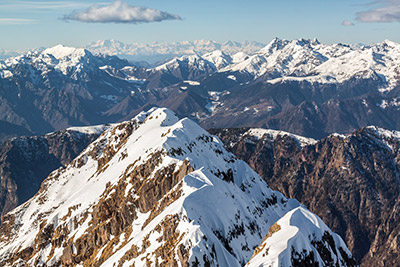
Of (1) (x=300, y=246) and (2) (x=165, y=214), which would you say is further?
(2) (x=165, y=214)

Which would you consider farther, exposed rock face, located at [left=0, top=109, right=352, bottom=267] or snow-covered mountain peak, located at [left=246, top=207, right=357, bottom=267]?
exposed rock face, located at [left=0, top=109, right=352, bottom=267]

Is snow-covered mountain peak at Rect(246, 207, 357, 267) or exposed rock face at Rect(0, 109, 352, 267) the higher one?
snow-covered mountain peak at Rect(246, 207, 357, 267)

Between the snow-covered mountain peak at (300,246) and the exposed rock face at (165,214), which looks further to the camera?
the exposed rock face at (165,214)

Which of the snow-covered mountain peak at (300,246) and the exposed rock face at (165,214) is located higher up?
the snow-covered mountain peak at (300,246)

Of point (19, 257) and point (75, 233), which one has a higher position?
point (75, 233)

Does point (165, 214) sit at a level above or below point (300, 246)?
below

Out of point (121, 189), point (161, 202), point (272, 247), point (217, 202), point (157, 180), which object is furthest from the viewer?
point (121, 189)

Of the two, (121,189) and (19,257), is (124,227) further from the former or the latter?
(19,257)

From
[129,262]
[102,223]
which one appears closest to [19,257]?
[102,223]
